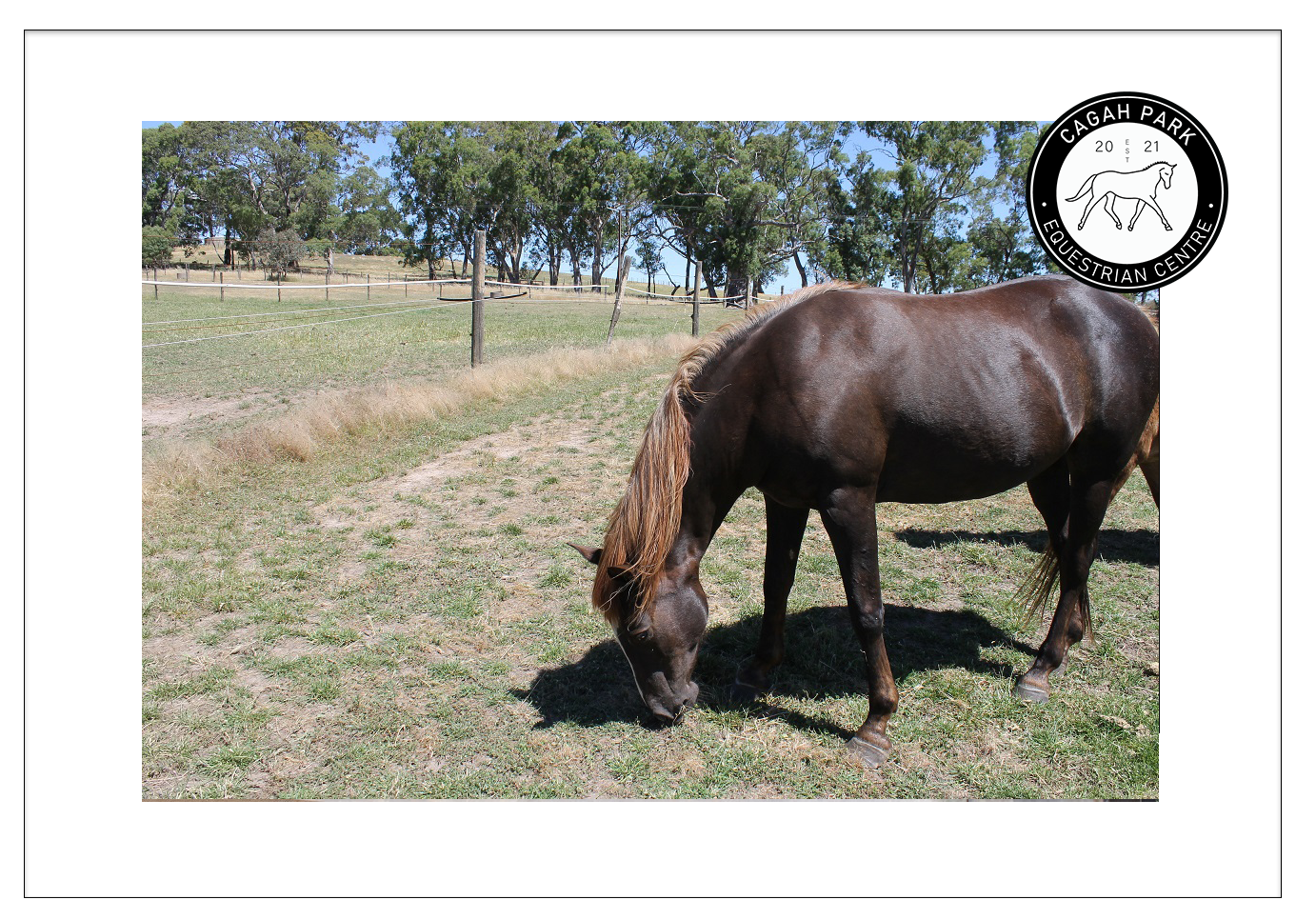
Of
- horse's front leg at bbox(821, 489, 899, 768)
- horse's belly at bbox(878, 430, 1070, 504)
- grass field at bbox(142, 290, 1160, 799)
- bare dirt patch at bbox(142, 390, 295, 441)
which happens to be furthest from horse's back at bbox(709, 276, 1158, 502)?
bare dirt patch at bbox(142, 390, 295, 441)

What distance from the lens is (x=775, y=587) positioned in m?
4.08

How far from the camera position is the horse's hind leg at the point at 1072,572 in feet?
12.8

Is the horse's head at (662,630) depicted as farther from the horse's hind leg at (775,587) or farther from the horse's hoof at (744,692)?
the horse's hind leg at (775,587)

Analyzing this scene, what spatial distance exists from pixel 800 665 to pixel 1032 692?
3.88 feet

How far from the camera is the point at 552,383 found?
40.5ft

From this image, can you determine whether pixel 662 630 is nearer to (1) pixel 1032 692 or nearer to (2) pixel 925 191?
(1) pixel 1032 692

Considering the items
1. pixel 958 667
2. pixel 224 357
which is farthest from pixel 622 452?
pixel 224 357

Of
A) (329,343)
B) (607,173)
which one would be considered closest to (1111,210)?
(329,343)

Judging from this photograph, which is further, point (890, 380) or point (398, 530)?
point (398, 530)

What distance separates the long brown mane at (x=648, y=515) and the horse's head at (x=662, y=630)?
2 cm

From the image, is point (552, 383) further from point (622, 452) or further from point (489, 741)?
point (489, 741)

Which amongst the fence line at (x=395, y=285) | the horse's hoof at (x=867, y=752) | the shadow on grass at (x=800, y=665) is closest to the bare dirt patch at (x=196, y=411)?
the fence line at (x=395, y=285)

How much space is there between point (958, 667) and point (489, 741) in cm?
255

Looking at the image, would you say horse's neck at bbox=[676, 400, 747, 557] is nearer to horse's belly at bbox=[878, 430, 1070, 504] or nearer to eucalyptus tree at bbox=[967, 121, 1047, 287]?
horse's belly at bbox=[878, 430, 1070, 504]
